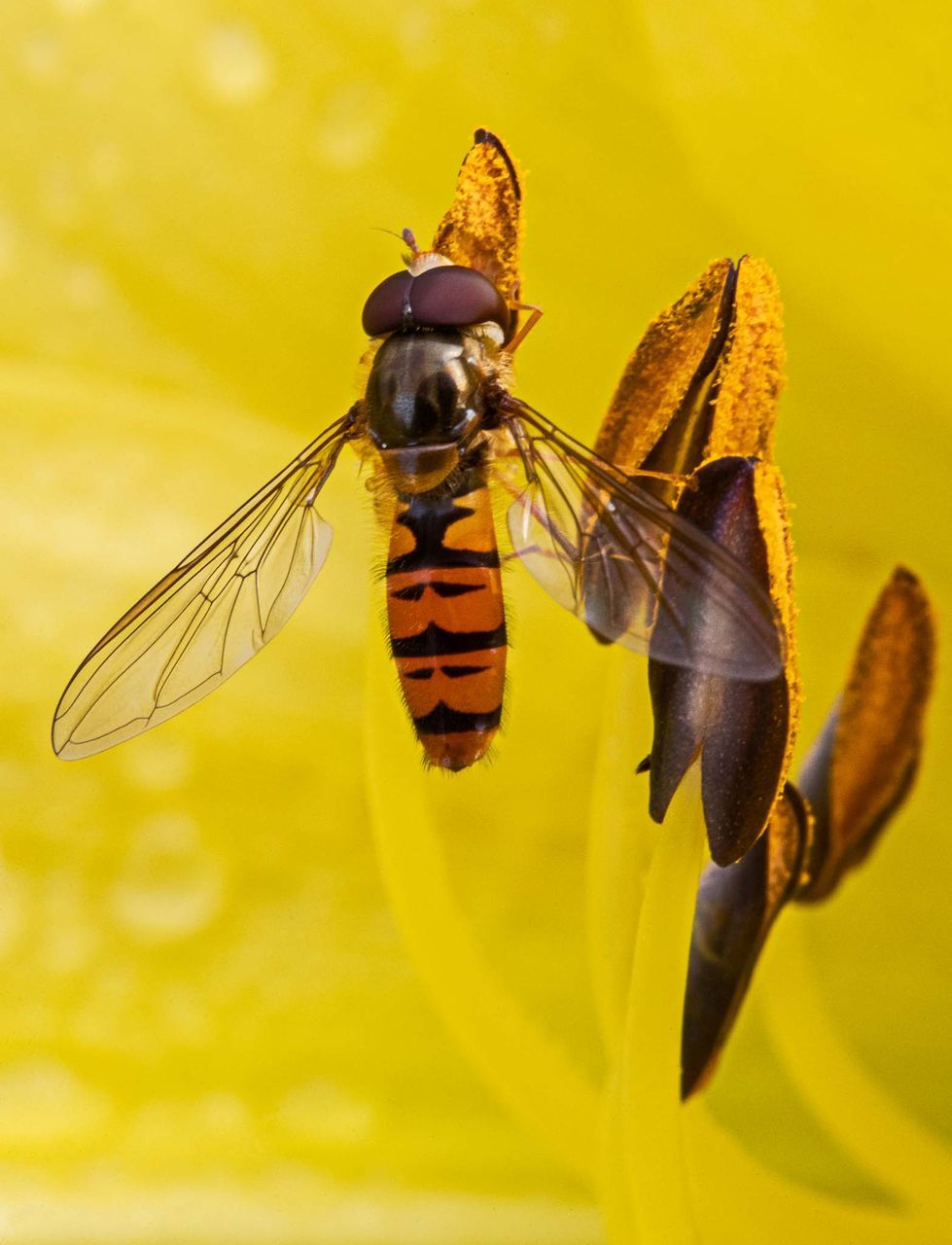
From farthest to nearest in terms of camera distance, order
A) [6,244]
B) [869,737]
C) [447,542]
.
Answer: [6,244]
[869,737]
[447,542]

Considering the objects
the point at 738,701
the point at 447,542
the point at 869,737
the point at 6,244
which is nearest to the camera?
the point at 738,701

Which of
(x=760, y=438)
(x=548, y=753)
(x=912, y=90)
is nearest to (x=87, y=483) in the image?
(x=548, y=753)

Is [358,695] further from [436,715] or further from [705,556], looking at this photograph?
[705,556]

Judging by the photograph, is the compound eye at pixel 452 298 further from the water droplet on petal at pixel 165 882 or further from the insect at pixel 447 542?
→ the water droplet on petal at pixel 165 882

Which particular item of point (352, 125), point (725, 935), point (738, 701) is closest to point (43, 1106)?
point (725, 935)

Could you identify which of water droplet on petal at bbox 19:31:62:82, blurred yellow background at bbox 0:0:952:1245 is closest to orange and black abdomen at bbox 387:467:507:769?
blurred yellow background at bbox 0:0:952:1245

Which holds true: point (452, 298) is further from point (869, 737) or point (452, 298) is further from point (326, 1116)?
point (326, 1116)

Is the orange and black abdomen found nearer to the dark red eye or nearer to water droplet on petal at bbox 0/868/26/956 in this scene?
the dark red eye

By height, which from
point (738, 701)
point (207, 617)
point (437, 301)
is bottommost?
point (738, 701)
